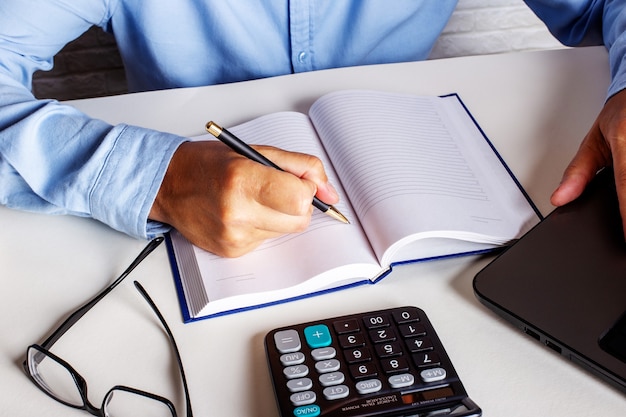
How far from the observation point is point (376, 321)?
0.60 m

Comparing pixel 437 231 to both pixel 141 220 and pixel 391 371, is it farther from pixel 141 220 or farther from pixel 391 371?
pixel 141 220

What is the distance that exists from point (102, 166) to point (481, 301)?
0.41 meters

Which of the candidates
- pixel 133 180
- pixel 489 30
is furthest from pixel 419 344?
pixel 489 30

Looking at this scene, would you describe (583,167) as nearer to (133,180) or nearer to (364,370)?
(364,370)

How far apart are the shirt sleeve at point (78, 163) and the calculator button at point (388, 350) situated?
28 centimetres

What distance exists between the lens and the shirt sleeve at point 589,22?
94 cm

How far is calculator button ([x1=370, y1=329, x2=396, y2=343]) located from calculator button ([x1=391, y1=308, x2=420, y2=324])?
0.02m

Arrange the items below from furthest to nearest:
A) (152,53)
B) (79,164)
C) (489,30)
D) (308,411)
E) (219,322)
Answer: (489,30) < (152,53) < (79,164) < (219,322) < (308,411)

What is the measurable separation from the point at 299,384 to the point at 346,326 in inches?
3.0

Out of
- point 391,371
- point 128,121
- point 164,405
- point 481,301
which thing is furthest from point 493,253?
point 128,121

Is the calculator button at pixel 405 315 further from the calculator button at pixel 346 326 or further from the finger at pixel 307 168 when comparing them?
the finger at pixel 307 168

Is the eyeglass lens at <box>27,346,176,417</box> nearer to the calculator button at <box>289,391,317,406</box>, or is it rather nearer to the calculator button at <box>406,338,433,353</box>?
the calculator button at <box>289,391,317,406</box>

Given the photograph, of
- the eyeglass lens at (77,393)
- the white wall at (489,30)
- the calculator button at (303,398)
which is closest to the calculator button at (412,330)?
the calculator button at (303,398)

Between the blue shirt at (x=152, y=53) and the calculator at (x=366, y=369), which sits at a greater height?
the blue shirt at (x=152, y=53)
